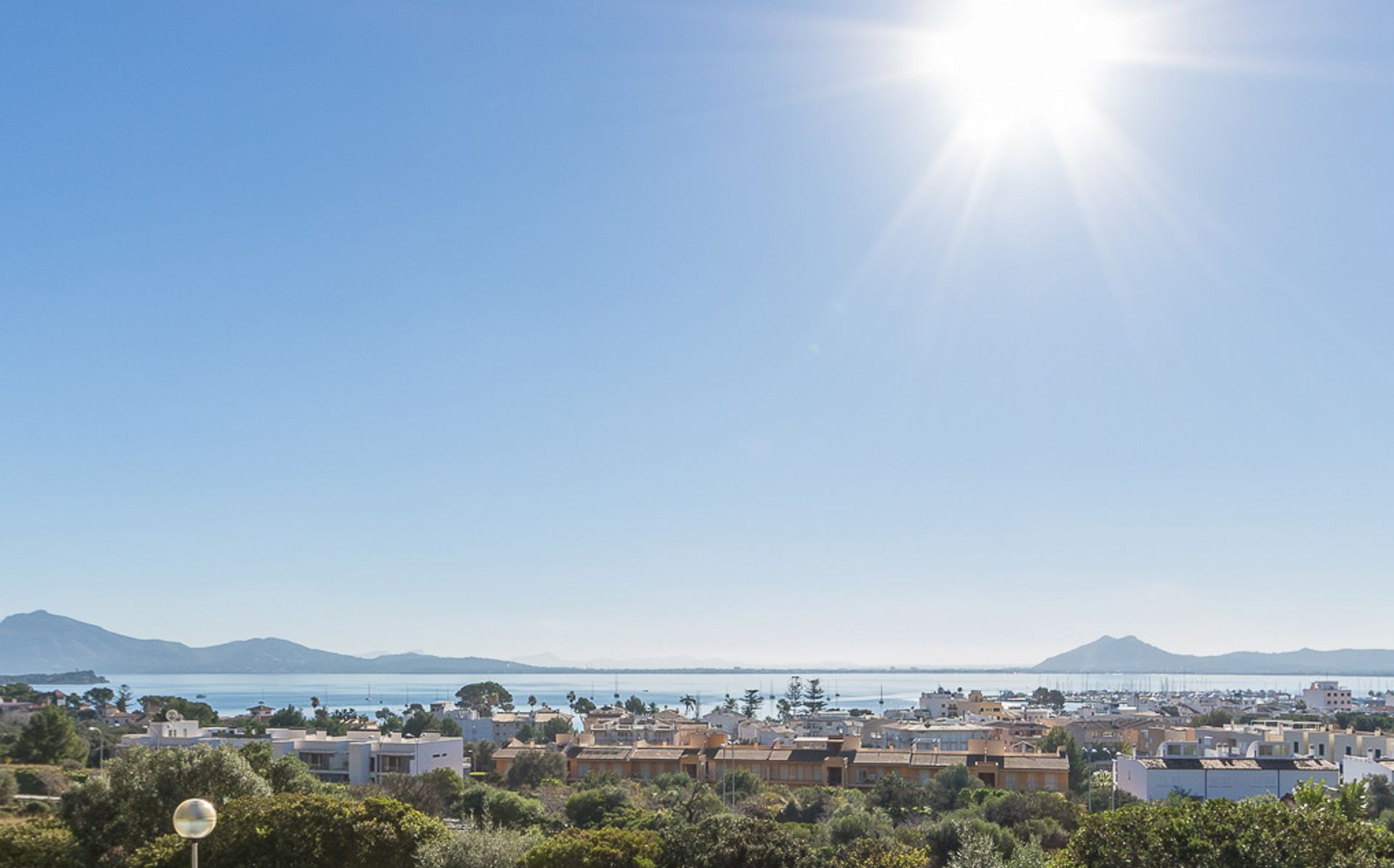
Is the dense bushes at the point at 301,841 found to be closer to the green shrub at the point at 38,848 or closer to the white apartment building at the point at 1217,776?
the green shrub at the point at 38,848

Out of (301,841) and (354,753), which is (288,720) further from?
(301,841)

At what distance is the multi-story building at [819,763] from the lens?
161ft

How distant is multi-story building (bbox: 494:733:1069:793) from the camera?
161ft

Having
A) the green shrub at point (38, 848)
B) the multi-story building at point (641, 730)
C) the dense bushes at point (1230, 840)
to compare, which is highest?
the dense bushes at point (1230, 840)

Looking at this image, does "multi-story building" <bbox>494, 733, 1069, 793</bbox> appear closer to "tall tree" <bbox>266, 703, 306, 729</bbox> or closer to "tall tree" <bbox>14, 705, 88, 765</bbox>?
"tall tree" <bbox>14, 705, 88, 765</bbox>

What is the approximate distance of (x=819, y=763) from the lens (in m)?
52.0

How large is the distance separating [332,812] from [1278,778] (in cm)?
3830

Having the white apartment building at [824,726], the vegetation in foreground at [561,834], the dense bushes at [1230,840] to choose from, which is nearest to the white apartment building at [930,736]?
the white apartment building at [824,726]

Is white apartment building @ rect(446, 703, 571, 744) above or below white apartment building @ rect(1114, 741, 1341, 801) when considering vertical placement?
below

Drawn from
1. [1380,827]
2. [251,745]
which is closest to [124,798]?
[251,745]

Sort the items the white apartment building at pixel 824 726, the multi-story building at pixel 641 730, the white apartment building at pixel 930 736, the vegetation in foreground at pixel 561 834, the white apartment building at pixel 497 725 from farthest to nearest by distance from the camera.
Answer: the white apartment building at pixel 497 725 → the white apartment building at pixel 824 726 → the multi-story building at pixel 641 730 → the white apartment building at pixel 930 736 → the vegetation in foreground at pixel 561 834

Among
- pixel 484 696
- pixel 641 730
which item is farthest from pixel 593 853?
pixel 484 696

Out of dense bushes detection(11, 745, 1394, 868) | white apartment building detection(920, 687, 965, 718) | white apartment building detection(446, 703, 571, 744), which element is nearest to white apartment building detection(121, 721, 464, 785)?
dense bushes detection(11, 745, 1394, 868)

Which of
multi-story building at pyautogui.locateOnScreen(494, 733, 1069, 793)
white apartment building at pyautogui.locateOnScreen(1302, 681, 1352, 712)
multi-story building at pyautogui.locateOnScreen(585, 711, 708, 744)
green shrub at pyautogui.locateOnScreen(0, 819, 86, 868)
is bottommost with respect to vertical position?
white apartment building at pyautogui.locateOnScreen(1302, 681, 1352, 712)
